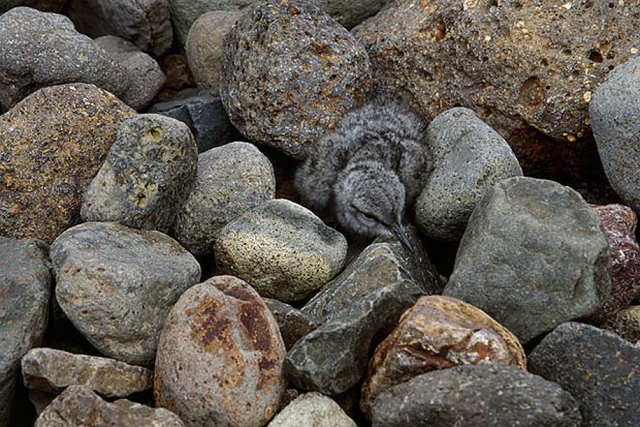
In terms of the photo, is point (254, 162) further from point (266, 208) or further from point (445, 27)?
point (445, 27)

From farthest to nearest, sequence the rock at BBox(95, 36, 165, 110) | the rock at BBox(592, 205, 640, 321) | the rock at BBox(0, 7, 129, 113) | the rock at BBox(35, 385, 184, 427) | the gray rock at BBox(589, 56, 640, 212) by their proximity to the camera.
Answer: the rock at BBox(95, 36, 165, 110) → the rock at BBox(0, 7, 129, 113) → the gray rock at BBox(589, 56, 640, 212) → the rock at BBox(592, 205, 640, 321) → the rock at BBox(35, 385, 184, 427)

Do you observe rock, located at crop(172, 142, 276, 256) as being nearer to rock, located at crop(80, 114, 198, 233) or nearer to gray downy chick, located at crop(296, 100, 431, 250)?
rock, located at crop(80, 114, 198, 233)

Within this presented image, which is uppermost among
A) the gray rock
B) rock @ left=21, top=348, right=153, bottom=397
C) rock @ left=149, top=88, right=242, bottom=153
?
the gray rock

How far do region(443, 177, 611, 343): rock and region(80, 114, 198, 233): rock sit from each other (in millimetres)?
1469

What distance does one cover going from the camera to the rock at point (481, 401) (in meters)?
3.08

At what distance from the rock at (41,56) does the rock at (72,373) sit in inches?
75.8

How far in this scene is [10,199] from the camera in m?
4.50

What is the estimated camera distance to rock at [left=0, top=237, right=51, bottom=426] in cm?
371

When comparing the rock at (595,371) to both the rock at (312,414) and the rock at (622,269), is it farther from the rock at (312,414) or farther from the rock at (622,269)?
the rock at (312,414)

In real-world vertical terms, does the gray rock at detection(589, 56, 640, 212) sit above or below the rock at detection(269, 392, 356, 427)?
above

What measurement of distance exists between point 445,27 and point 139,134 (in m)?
1.87

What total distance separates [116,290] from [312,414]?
3.19 feet

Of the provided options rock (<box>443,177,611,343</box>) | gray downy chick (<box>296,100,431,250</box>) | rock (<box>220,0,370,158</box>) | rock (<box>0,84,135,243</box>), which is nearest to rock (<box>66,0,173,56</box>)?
rock (<box>220,0,370,158</box>)

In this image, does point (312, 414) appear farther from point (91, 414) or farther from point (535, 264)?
point (535, 264)
